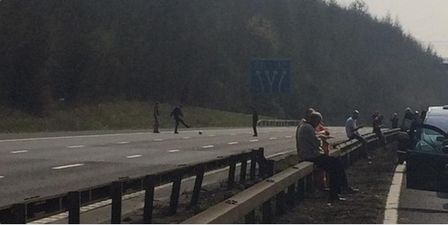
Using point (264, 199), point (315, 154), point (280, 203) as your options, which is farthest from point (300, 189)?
point (264, 199)

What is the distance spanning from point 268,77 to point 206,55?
312 ft

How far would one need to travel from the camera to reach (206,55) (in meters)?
120

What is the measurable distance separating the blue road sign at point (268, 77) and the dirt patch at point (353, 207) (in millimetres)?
4226

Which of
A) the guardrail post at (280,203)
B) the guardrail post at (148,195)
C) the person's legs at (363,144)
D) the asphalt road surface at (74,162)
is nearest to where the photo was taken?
the guardrail post at (148,195)

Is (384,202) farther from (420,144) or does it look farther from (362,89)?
(362,89)

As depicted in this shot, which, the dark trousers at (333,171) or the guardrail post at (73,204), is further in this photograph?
the dark trousers at (333,171)

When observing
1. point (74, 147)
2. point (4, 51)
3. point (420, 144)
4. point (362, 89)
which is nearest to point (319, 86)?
point (362, 89)

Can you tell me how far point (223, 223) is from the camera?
27.6 ft

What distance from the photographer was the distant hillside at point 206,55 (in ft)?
233

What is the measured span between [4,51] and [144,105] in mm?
20884

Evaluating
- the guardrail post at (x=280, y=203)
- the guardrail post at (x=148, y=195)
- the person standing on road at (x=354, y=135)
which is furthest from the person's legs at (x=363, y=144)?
the guardrail post at (x=148, y=195)

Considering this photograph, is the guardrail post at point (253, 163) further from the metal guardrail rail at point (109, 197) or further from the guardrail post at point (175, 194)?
the guardrail post at point (175, 194)

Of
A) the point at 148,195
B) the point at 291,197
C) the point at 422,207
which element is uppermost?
the point at 148,195

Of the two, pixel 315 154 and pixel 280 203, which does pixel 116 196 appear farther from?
pixel 315 154
